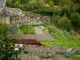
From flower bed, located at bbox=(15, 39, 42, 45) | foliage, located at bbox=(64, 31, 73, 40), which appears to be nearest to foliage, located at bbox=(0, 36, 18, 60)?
flower bed, located at bbox=(15, 39, 42, 45)

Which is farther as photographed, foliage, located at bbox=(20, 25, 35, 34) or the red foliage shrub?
foliage, located at bbox=(20, 25, 35, 34)

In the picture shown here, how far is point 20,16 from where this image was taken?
32594 mm

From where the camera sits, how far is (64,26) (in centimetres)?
3008

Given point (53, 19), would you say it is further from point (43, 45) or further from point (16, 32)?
point (43, 45)

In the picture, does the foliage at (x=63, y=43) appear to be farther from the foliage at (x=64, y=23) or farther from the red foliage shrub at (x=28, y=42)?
the foliage at (x=64, y=23)

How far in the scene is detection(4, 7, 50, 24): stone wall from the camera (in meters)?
31.9

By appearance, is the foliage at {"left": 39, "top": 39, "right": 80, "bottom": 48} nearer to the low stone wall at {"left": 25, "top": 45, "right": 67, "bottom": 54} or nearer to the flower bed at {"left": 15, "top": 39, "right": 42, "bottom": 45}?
the flower bed at {"left": 15, "top": 39, "right": 42, "bottom": 45}

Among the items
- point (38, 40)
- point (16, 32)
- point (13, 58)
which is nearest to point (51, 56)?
point (38, 40)

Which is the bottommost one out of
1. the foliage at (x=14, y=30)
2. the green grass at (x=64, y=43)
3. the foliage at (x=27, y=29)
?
the green grass at (x=64, y=43)

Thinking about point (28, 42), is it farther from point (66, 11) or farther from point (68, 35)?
point (66, 11)

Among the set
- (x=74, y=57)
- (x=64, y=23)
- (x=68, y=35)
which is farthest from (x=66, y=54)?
(x=64, y=23)

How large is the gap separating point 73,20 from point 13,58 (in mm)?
17887

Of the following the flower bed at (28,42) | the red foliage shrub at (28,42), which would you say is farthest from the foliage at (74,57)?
the flower bed at (28,42)

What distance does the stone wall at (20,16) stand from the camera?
105ft
